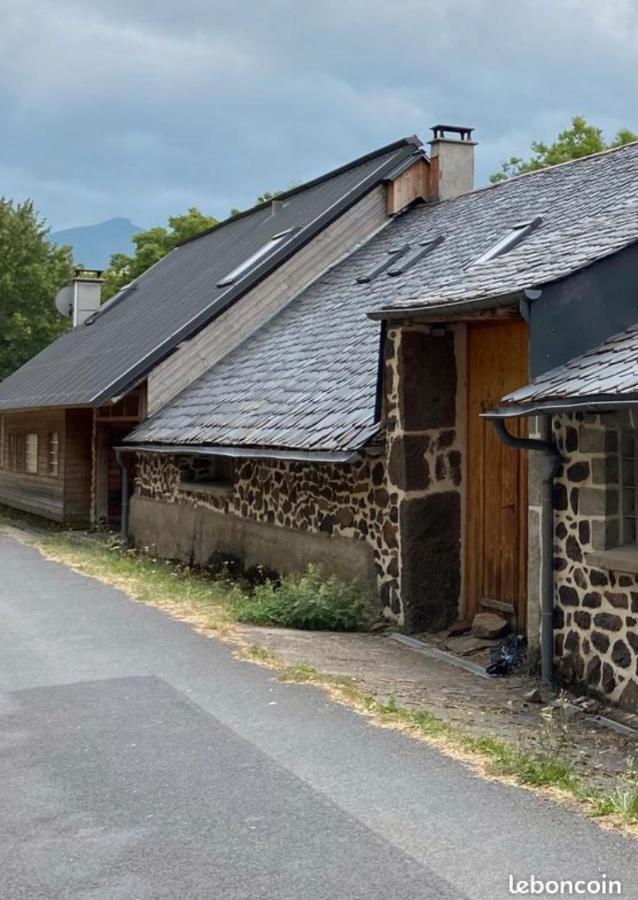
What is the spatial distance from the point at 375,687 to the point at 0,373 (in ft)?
112

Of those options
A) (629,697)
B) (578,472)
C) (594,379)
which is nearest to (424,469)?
(578,472)

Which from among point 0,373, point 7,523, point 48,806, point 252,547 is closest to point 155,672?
point 48,806

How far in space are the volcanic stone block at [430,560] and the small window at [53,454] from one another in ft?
43.4

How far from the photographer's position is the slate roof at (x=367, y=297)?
9.38 meters

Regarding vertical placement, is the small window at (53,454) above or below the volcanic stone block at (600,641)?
above

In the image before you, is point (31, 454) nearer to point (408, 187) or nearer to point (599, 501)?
point (408, 187)

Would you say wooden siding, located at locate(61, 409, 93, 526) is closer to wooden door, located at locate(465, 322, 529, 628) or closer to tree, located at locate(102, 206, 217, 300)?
wooden door, located at locate(465, 322, 529, 628)

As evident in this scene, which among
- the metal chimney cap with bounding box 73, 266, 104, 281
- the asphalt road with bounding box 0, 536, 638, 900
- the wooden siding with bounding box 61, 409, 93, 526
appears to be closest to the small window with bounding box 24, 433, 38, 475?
the wooden siding with bounding box 61, 409, 93, 526

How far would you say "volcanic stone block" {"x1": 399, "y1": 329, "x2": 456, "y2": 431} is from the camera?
9.95 m

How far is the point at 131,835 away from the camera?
15.0 feet

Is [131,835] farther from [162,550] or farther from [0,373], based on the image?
[0,373]

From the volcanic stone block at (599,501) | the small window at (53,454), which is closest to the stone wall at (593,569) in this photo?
the volcanic stone block at (599,501)

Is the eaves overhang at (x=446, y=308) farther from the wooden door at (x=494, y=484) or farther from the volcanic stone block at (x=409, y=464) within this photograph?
the volcanic stone block at (x=409, y=464)

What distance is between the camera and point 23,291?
38.8 metres
